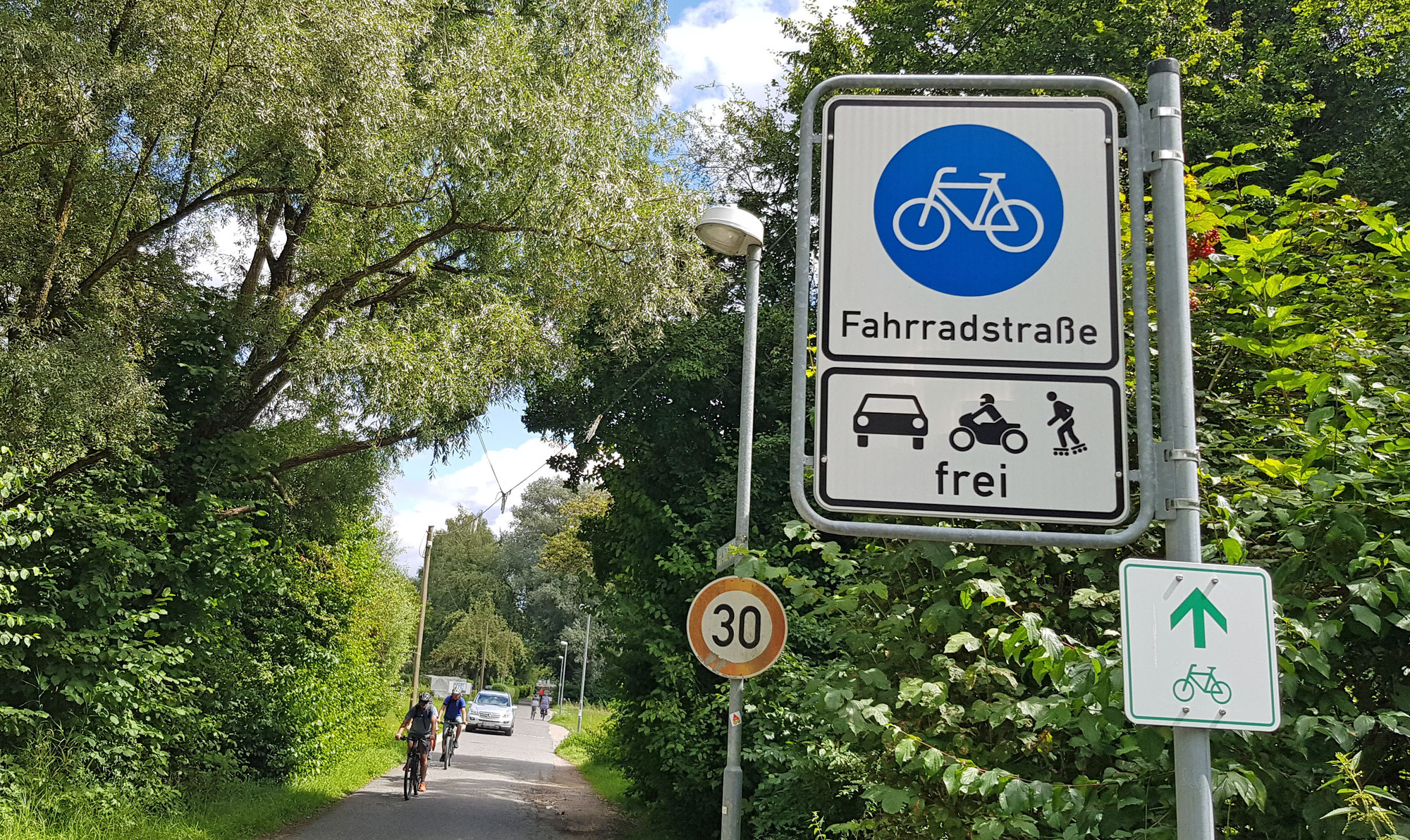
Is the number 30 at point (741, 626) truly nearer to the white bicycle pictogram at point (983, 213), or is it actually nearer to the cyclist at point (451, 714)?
the white bicycle pictogram at point (983, 213)

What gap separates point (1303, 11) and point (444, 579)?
6360 cm

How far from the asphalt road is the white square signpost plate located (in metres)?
11.6

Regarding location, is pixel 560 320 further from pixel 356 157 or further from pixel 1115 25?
pixel 1115 25

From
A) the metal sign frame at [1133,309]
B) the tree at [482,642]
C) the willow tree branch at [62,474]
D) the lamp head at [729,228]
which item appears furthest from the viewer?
the tree at [482,642]

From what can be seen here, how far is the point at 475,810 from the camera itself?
15641 mm

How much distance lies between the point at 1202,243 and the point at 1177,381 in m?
2.31

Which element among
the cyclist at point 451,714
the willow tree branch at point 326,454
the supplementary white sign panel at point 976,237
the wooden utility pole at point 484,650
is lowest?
the cyclist at point 451,714

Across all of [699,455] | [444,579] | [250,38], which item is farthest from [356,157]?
[444,579]

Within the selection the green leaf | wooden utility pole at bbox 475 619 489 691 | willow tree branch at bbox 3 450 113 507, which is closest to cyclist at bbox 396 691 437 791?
willow tree branch at bbox 3 450 113 507

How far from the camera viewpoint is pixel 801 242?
2.76m

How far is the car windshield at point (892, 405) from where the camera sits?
8.17 feet

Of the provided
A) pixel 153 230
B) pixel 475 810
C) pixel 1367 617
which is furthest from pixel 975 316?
pixel 475 810

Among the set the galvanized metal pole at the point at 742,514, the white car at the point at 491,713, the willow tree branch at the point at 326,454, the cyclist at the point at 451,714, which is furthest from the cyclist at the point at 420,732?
the white car at the point at 491,713

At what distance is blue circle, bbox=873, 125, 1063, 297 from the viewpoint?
8.41 feet
